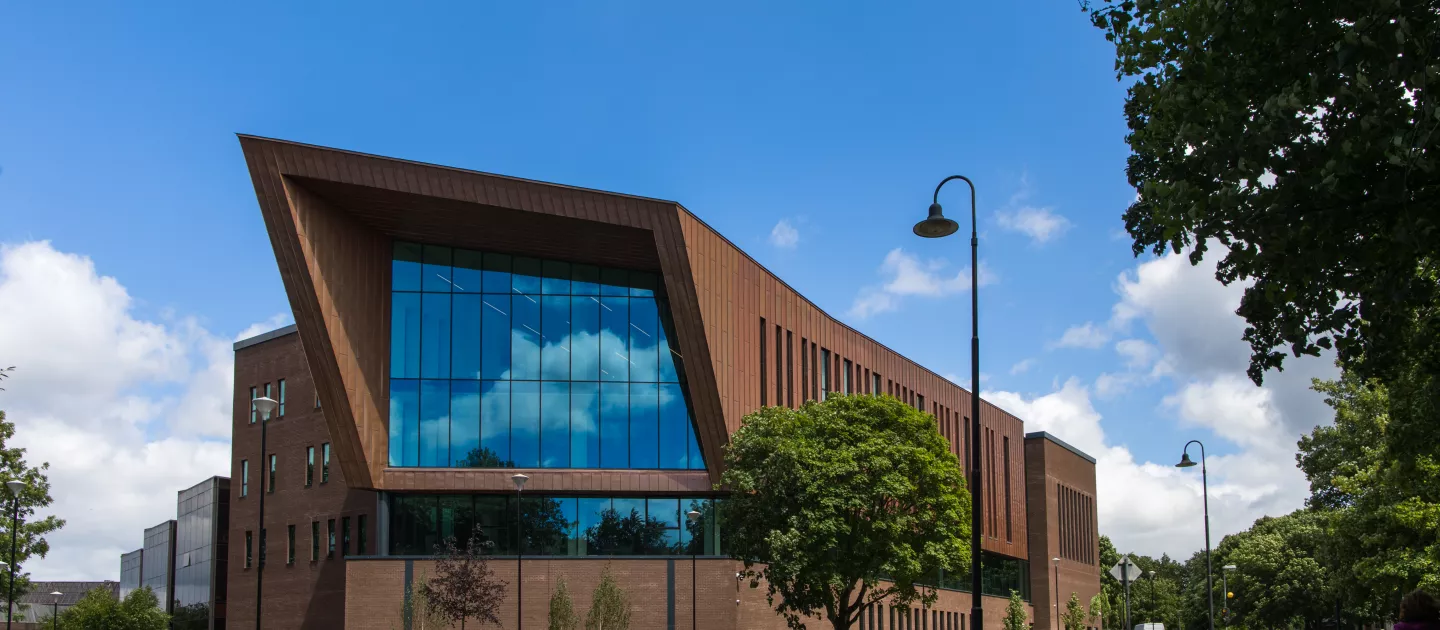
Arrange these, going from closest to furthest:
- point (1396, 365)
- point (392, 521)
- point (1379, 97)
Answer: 1. point (1379, 97)
2. point (1396, 365)
3. point (392, 521)

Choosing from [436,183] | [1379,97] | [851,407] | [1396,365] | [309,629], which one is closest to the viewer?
[1379,97]

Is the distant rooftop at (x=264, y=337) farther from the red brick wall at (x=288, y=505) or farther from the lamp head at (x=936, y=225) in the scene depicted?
the lamp head at (x=936, y=225)

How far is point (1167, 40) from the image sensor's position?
15688 mm

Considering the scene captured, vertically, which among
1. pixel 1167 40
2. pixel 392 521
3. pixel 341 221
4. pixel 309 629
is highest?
pixel 341 221

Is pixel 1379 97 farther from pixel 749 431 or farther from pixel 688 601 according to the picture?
pixel 688 601

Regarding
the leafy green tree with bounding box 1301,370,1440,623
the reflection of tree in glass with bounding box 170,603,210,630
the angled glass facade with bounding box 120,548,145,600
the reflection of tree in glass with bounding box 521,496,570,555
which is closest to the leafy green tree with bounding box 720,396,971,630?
the reflection of tree in glass with bounding box 521,496,570,555

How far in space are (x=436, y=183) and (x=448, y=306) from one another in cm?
640

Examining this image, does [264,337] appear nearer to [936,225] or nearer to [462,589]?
[462,589]

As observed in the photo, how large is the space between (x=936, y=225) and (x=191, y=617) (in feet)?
213

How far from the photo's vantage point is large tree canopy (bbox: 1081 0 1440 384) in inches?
468

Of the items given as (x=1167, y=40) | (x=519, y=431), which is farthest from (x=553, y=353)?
(x=1167, y=40)

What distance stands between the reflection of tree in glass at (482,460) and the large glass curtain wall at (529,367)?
4 centimetres

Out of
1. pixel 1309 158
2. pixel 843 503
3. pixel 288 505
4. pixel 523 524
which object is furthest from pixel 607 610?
pixel 1309 158

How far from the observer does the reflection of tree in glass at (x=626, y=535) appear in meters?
49.3
